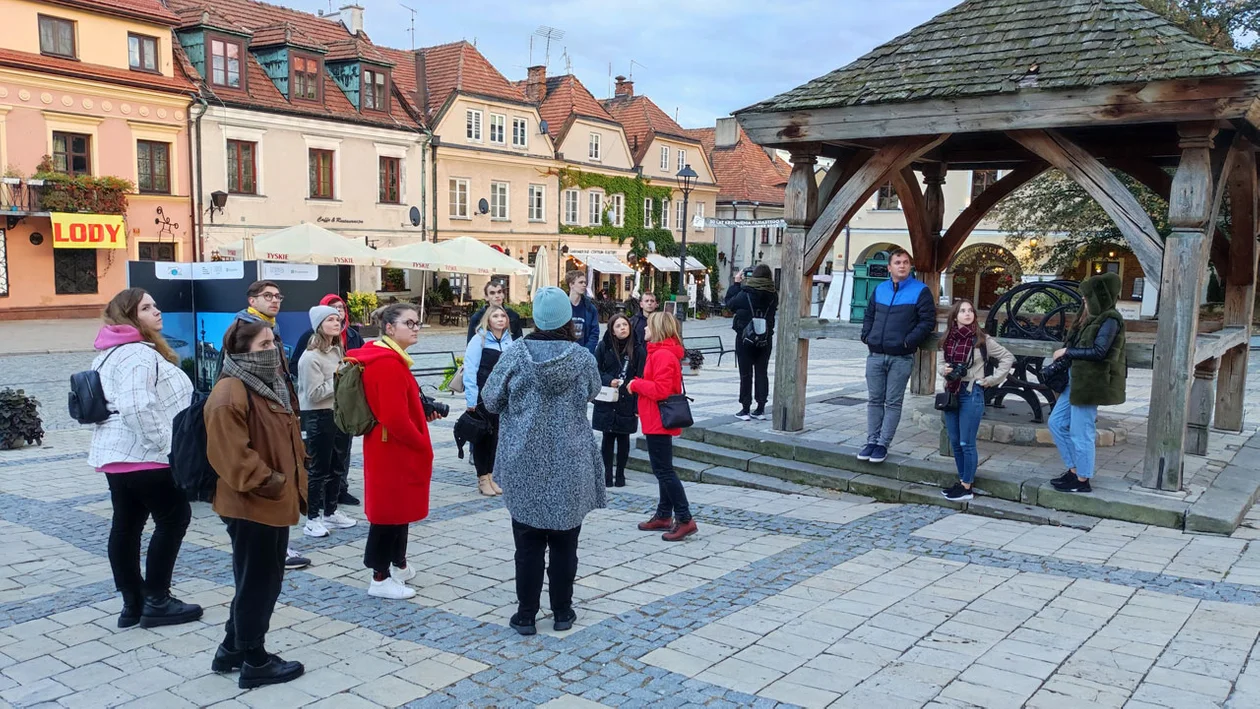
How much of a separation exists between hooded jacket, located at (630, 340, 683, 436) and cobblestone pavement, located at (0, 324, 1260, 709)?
82 centimetres

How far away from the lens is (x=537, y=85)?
3922cm

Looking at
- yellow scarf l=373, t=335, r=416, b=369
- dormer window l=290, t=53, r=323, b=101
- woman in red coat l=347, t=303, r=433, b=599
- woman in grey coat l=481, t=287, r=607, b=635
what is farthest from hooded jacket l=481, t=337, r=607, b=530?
dormer window l=290, t=53, r=323, b=101

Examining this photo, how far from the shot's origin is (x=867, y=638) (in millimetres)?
4641

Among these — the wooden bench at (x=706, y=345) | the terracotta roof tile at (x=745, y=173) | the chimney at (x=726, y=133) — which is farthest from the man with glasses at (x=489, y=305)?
the chimney at (x=726, y=133)

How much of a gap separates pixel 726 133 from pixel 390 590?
46.3 meters

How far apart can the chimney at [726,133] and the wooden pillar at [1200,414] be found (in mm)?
41240

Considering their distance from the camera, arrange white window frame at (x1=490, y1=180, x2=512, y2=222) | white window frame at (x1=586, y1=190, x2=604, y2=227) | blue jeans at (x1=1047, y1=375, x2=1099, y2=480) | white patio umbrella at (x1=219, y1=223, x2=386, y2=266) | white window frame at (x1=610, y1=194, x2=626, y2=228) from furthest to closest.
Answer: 1. white window frame at (x1=610, y1=194, x2=626, y2=228)
2. white window frame at (x1=586, y1=190, x2=604, y2=227)
3. white window frame at (x1=490, y1=180, x2=512, y2=222)
4. white patio umbrella at (x1=219, y1=223, x2=386, y2=266)
5. blue jeans at (x1=1047, y1=375, x2=1099, y2=480)

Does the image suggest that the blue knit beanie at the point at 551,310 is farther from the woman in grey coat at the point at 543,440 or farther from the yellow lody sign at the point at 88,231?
the yellow lody sign at the point at 88,231

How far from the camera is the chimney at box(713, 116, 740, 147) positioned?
4872cm

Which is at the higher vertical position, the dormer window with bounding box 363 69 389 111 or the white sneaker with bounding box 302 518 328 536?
the dormer window with bounding box 363 69 389 111

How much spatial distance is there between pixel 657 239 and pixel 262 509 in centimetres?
3815

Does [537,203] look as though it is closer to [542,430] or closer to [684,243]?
[684,243]

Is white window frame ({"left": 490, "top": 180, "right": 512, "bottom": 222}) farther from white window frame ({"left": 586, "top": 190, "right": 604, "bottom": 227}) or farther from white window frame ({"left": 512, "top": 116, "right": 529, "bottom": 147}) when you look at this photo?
white window frame ({"left": 586, "top": 190, "right": 604, "bottom": 227})

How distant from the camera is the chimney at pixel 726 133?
48719 mm
